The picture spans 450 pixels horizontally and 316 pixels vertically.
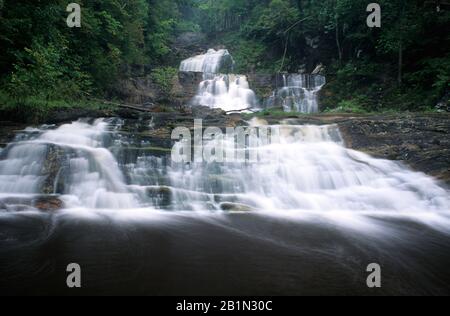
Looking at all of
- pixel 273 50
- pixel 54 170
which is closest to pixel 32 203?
pixel 54 170

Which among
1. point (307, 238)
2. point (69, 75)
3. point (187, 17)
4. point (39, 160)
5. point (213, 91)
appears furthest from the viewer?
point (187, 17)

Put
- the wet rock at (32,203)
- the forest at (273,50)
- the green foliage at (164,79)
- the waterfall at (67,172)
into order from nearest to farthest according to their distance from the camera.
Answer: the wet rock at (32,203), the waterfall at (67,172), the forest at (273,50), the green foliage at (164,79)

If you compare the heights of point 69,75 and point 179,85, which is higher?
point 179,85

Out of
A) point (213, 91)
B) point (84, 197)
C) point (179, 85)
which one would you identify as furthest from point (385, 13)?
point (84, 197)

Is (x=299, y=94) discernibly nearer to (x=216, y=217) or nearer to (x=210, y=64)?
(x=210, y=64)

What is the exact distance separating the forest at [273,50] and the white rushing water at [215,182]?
9.53ft

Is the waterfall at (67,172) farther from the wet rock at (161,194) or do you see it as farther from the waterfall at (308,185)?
the waterfall at (308,185)

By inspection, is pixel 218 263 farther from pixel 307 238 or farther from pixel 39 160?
pixel 39 160

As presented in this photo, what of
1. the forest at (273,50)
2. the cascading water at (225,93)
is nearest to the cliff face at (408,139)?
the forest at (273,50)

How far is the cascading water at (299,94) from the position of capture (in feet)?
54.3

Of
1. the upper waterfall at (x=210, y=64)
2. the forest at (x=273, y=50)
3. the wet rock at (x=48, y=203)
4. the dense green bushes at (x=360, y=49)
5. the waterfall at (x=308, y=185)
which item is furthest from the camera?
the upper waterfall at (x=210, y=64)

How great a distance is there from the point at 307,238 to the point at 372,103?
40.2 feet

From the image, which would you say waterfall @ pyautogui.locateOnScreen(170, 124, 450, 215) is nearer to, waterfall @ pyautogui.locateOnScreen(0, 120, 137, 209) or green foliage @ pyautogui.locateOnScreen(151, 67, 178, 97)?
waterfall @ pyautogui.locateOnScreen(0, 120, 137, 209)

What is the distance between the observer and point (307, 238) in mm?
4996
